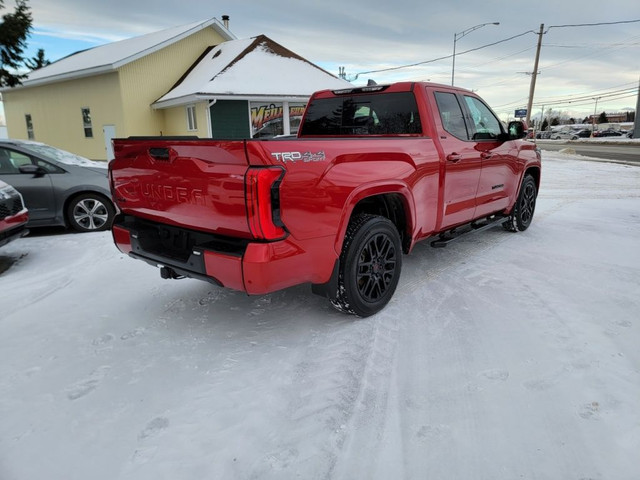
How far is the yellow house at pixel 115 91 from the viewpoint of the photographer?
18.1m

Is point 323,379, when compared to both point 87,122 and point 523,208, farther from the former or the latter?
point 87,122

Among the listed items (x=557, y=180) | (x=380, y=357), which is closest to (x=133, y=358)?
(x=380, y=357)

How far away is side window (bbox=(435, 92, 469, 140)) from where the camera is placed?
4594 millimetres

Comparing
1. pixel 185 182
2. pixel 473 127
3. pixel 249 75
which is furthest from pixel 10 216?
pixel 249 75

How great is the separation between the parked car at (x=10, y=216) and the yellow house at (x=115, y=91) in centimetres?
1366

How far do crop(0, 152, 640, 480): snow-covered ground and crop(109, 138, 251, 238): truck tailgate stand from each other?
→ 3.20 ft

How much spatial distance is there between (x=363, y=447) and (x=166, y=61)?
20.4m

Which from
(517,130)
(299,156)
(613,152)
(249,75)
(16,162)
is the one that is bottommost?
(613,152)

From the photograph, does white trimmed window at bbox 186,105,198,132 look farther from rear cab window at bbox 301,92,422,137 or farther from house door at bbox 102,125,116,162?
rear cab window at bbox 301,92,422,137

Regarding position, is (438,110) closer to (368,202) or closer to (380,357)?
(368,202)

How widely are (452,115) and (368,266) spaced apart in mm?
2157

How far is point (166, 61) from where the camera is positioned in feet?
63.5

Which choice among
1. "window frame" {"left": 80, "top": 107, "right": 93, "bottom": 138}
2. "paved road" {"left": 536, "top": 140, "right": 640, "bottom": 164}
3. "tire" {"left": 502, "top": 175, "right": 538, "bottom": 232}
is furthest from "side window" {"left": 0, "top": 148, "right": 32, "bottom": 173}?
"paved road" {"left": 536, "top": 140, "right": 640, "bottom": 164}

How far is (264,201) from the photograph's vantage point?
8.82ft
